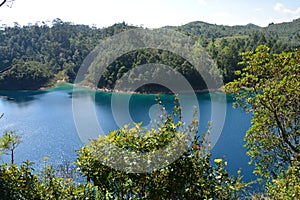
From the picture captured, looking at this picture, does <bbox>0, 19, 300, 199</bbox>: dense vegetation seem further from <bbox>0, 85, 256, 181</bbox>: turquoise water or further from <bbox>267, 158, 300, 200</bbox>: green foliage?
<bbox>0, 85, 256, 181</bbox>: turquoise water

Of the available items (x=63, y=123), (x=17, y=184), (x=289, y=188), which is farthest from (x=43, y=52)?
(x=289, y=188)

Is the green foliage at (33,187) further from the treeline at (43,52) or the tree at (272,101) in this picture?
the treeline at (43,52)

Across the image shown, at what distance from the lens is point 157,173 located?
2.92 meters

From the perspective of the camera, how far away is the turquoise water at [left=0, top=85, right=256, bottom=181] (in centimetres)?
2018

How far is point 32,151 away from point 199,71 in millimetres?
32159

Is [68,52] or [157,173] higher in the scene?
[68,52]

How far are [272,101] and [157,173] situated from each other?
4.65 m

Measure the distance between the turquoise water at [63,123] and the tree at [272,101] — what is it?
780cm

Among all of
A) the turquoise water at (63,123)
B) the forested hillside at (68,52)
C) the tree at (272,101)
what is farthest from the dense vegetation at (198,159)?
the forested hillside at (68,52)

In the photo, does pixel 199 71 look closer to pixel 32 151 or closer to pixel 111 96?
pixel 111 96

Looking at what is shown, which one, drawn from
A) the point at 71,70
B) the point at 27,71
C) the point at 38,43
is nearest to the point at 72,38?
the point at 38,43

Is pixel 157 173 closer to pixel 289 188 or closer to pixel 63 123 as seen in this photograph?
pixel 289 188

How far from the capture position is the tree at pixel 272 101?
652 cm

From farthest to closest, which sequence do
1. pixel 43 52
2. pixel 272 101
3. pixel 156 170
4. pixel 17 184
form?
pixel 43 52
pixel 272 101
pixel 17 184
pixel 156 170
